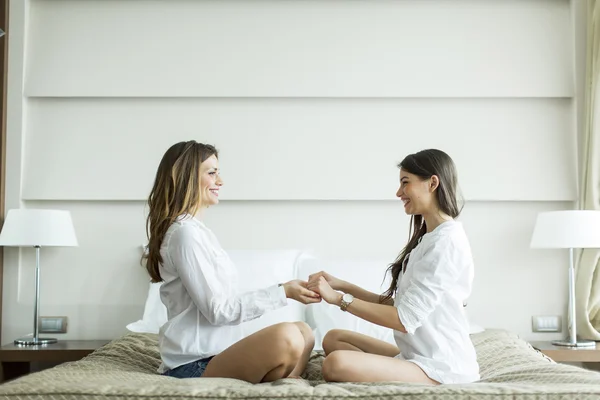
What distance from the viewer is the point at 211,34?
382cm

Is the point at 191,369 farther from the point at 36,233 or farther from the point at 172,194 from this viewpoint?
the point at 36,233

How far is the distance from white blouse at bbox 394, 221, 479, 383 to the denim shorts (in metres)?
0.63

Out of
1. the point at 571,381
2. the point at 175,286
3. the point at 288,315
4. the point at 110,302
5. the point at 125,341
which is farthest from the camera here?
the point at 110,302

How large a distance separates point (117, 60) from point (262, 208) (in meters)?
1.09

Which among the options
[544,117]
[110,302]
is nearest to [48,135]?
[110,302]

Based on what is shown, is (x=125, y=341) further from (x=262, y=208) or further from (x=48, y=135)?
(x=48, y=135)

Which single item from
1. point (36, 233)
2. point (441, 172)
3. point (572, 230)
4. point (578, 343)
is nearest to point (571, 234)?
point (572, 230)

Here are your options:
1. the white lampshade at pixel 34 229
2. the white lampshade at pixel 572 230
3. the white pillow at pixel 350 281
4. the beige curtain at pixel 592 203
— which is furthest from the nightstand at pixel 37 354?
the beige curtain at pixel 592 203

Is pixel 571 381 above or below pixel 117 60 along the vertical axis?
below

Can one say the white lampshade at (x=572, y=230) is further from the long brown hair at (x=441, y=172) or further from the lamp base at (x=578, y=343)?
the long brown hair at (x=441, y=172)

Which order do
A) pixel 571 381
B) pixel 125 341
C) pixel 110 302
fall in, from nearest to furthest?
pixel 571 381, pixel 125 341, pixel 110 302

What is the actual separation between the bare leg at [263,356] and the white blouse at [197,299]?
0.40ft

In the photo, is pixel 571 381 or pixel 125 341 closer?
pixel 571 381

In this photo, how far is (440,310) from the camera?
7.39 ft
